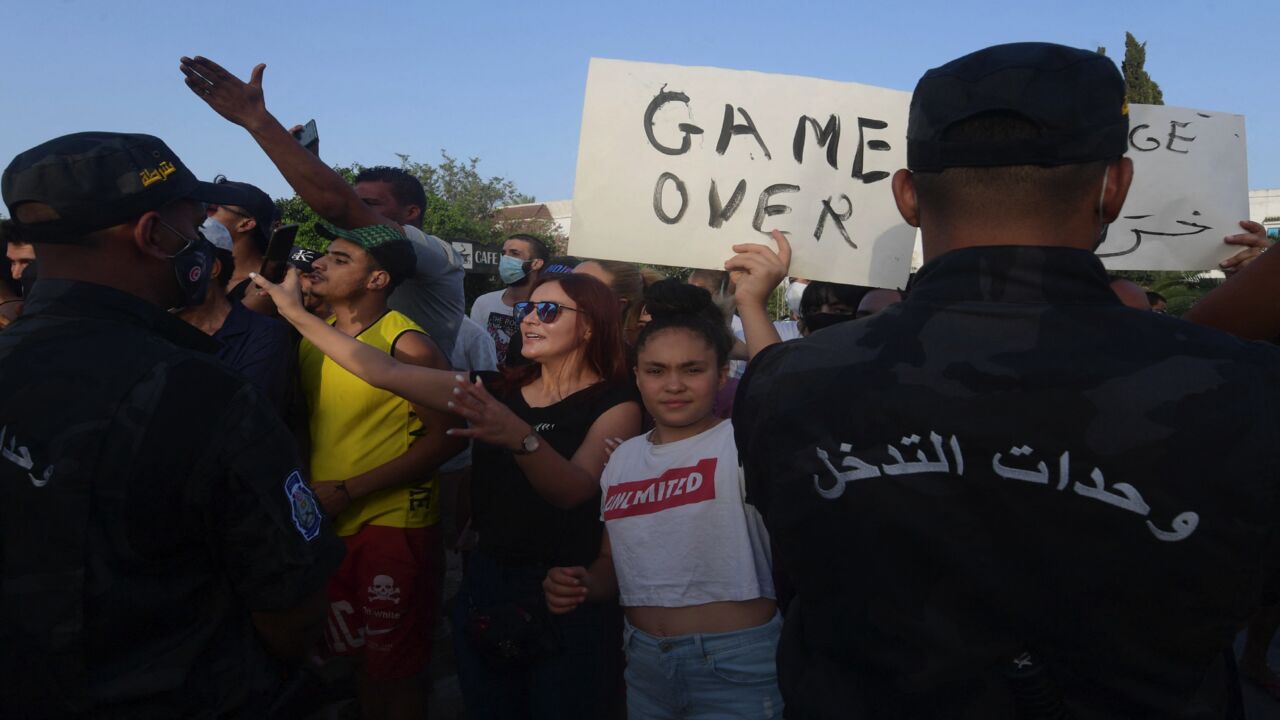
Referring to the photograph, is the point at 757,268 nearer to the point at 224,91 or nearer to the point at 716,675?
the point at 716,675

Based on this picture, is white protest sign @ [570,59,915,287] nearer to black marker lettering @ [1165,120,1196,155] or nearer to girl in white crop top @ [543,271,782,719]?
→ girl in white crop top @ [543,271,782,719]

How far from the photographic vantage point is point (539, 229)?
4991cm

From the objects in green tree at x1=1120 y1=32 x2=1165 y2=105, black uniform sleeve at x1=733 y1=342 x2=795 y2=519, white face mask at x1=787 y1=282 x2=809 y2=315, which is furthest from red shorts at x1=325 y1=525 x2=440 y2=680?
green tree at x1=1120 y1=32 x2=1165 y2=105

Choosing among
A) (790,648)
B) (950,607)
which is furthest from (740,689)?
(950,607)

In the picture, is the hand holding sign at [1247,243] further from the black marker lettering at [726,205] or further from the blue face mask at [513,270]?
the blue face mask at [513,270]

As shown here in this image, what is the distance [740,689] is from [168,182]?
194cm

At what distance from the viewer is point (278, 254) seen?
3512 millimetres

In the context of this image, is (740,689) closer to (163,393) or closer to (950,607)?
(950,607)

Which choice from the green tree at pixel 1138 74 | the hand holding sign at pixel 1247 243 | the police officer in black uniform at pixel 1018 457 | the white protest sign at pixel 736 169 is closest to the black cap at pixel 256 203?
the white protest sign at pixel 736 169

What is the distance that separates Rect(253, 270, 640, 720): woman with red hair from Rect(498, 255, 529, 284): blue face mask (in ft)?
11.7

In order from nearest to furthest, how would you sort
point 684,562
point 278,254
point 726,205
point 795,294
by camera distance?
point 726,205, point 684,562, point 278,254, point 795,294

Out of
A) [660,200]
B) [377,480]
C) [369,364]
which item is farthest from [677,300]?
[377,480]

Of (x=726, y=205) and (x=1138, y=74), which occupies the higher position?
(x=1138, y=74)

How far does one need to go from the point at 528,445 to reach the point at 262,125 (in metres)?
1.37
